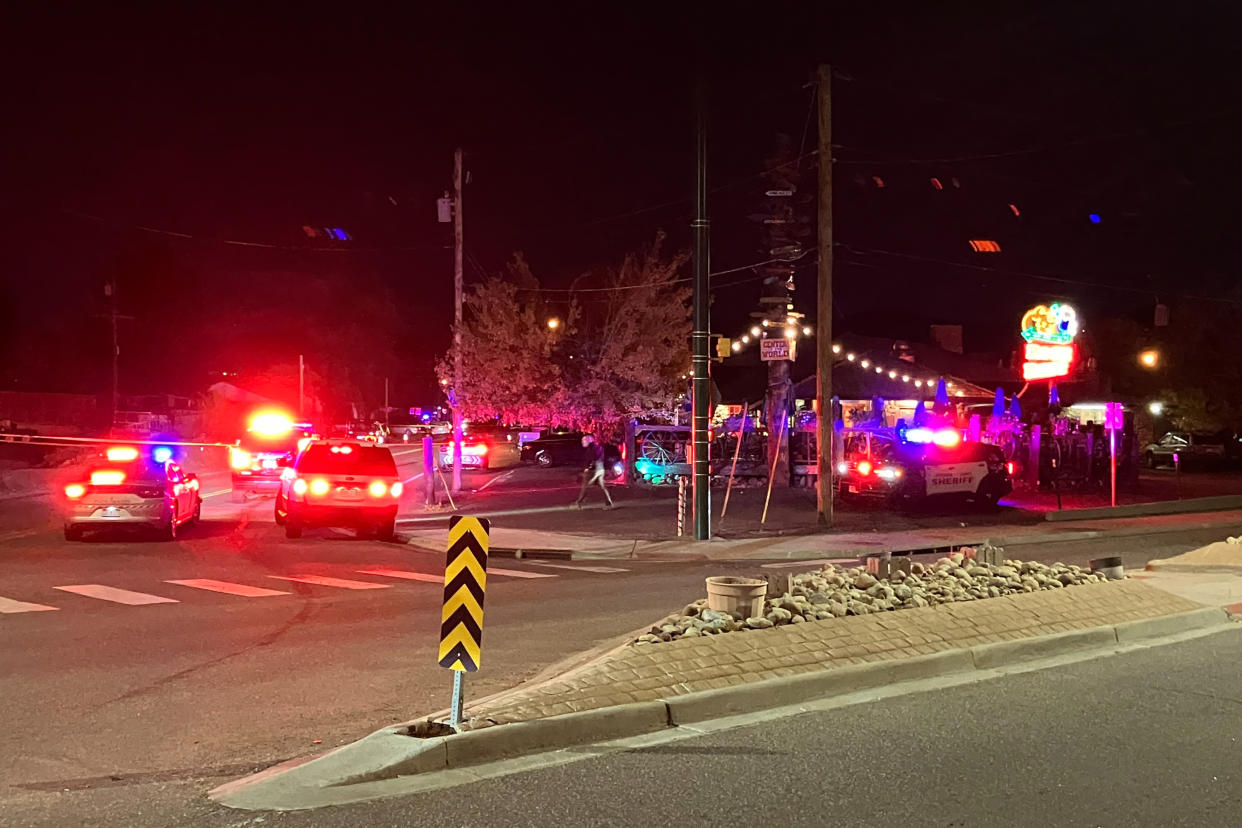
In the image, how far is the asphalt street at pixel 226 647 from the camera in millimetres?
5824

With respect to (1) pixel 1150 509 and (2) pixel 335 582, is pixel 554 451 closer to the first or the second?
(1) pixel 1150 509

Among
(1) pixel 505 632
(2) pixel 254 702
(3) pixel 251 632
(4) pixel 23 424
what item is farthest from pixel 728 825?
(4) pixel 23 424

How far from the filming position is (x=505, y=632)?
991 cm

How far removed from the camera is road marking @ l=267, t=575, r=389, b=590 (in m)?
12.8

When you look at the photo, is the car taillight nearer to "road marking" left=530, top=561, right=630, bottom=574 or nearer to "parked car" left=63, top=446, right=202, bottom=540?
"parked car" left=63, top=446, right=202, bottom=540

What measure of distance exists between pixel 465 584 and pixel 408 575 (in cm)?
793

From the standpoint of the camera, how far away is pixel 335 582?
1318 cm

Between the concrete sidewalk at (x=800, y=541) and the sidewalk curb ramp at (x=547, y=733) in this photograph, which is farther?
the concrete sidewalk at (x=800, y=541)

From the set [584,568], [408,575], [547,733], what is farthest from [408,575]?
[547,733]

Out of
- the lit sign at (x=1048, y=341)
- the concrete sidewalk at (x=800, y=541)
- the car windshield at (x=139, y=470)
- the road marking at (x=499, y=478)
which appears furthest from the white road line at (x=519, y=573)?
the lit sign at (x=1048, y=341)

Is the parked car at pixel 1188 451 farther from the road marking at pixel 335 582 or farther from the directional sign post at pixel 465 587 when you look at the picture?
the directional sign post at pixel 465 587

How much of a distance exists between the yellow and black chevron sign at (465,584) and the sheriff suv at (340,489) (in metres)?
11.7

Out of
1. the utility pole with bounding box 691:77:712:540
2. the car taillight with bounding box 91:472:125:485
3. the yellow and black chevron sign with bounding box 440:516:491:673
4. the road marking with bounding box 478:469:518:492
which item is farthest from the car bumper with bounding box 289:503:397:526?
the road marking with bounding box 478:469:518:492

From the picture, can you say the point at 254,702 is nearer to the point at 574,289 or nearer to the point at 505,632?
the point at 505,632
